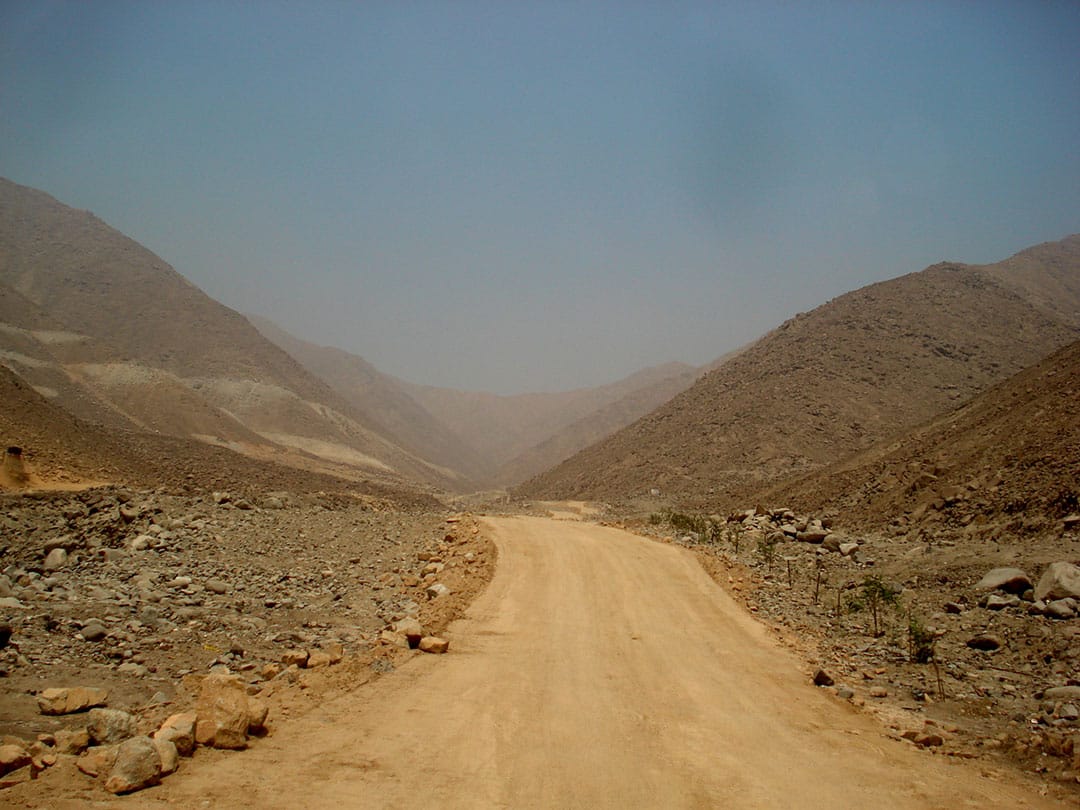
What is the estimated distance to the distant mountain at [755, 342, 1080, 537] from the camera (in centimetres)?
1477

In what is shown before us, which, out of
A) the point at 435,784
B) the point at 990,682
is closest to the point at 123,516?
the point at 435,784

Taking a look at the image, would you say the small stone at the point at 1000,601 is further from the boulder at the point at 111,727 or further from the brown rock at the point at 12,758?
the brown rock at the point at 12,758

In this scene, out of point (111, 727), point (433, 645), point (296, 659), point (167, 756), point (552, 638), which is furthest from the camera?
point (552, 638)

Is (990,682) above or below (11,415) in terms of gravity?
below

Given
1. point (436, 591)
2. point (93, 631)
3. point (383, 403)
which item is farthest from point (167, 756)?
point (383, 403)

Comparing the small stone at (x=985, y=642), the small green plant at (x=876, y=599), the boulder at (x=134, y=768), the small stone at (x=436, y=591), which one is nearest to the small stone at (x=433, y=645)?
the small stone at (x=436, y=591)

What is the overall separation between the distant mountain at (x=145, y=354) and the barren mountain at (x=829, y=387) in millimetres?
33448

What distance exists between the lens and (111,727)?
5.56 m

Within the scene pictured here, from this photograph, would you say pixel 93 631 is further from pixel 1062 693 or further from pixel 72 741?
pixel 1062 693

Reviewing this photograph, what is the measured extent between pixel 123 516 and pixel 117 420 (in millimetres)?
45603

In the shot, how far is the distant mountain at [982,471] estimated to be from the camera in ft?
48.4

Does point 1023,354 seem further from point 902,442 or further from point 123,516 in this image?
point 123,516

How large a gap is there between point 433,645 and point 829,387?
49.1 metres

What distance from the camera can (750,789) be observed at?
5.73 meters
